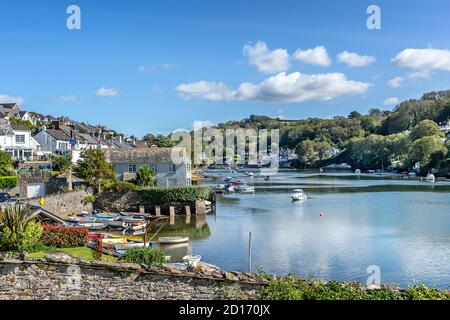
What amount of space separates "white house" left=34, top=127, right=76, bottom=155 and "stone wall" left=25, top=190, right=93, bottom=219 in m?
36.2

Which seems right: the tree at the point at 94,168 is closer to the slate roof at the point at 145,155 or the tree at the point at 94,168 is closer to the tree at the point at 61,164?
the slate roof at the point at 145,155

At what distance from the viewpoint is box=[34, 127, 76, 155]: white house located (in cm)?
8781

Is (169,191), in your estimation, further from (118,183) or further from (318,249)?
(318,249)

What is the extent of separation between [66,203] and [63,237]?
22.3 meters

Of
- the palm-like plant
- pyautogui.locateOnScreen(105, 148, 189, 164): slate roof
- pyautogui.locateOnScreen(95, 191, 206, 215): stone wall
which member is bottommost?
pyautogui.locateOnScreen(95, 191, 206, 215): stone wall

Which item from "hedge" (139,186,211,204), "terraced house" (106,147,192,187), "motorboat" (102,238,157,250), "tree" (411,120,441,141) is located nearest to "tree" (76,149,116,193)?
"hedge" (139,186,211,204)

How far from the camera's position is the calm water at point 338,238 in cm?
3023

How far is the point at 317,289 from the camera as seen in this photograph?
47.9ft

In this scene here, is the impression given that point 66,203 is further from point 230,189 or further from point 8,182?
point 230,189

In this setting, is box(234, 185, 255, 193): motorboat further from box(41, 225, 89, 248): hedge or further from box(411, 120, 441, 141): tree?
box(411, 120, 441, 141): tree

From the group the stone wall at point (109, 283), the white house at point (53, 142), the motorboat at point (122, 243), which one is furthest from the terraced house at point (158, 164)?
the stone wall at point (109, 283)

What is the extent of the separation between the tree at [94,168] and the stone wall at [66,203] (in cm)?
154

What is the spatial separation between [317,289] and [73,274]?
24.1 feet

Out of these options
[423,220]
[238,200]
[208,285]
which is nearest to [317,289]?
[208,285]
